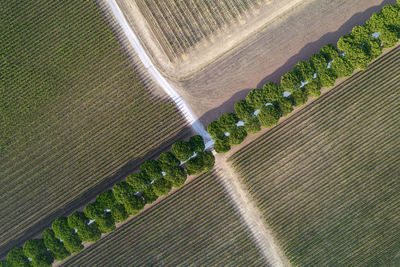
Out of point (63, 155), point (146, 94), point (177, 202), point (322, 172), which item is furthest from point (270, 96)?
point (63, 155)

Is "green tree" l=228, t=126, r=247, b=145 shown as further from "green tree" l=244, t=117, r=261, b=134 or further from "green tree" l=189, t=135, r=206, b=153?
"green tree" l=189, t=135, r=206, b=153

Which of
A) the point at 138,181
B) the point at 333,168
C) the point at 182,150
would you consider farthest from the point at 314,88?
the point at 138,181

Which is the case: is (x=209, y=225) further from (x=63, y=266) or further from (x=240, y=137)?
(x=63, y=266)

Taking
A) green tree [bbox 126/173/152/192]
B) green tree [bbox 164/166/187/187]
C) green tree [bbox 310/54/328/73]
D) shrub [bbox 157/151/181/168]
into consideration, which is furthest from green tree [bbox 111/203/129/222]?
green tree [bbox 310/54/328/73]

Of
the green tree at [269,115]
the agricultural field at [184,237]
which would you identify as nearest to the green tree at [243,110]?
the green tree at [269,115]

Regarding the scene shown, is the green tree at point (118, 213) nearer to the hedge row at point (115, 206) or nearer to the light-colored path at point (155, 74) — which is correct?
the hedge row at point (115, 206)

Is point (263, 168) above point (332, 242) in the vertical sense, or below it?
above
